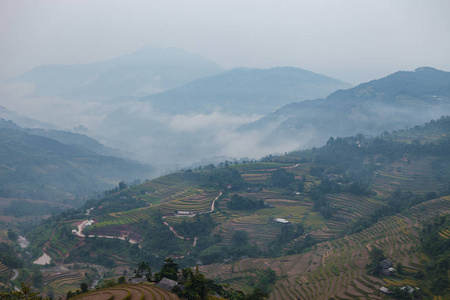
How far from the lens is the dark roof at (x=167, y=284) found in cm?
2239

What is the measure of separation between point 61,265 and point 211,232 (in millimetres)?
16767

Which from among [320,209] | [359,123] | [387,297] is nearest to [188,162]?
[359,123]

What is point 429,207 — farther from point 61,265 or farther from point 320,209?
point 61,265

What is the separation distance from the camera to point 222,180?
60.2 metres

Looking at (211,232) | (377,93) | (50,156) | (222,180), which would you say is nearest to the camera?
(211,232)

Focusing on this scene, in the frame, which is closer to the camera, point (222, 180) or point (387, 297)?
point (387, 297)

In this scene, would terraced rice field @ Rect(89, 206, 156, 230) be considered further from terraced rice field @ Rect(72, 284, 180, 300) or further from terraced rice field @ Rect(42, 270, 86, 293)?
terraced rice field @ Rect(72, 284, 180, 300)

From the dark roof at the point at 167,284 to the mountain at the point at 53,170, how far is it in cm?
7173

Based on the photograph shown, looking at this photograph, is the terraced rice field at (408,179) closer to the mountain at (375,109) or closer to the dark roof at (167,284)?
the dark roof at (167,284)

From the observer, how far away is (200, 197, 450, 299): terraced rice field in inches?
1065

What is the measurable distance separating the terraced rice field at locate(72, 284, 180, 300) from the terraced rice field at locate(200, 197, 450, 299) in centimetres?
1103

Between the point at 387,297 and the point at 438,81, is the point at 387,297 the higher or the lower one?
the lower one

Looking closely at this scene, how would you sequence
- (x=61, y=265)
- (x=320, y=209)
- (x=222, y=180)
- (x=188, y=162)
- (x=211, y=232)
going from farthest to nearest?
1. (x=188, y=162)
2. (x=222, y=180)
3. (x=320, y=209)
4. (x=211, y=232)
5. (x=61, y=265)

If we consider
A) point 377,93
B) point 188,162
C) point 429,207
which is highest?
point 377,93
